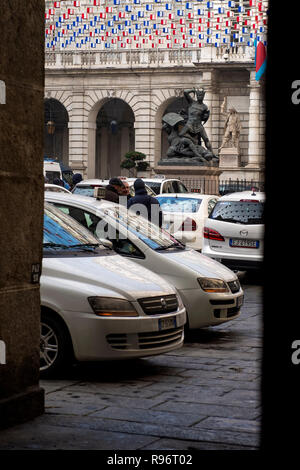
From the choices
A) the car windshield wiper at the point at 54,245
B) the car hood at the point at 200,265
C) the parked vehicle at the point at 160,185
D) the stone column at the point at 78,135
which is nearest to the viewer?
the car windshield wiper at the point at 54,245

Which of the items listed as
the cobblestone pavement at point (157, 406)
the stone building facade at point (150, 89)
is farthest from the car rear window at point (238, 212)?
the stone building facade at point (150, 89)

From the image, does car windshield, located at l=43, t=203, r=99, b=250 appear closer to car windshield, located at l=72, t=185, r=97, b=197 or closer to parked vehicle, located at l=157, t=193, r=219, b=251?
parked vehicle, located at l=157, t=193, r=219, b=251

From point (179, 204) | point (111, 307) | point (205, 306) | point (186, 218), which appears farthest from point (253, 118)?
point (111, 307)

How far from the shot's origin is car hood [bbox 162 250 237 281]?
10.0 meters

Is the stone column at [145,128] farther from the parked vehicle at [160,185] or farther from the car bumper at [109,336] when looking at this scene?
the car bumper at [109,336]

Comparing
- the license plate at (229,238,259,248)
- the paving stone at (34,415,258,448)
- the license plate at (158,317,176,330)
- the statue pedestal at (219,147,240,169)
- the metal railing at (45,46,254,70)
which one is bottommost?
the paving stone at (34,415,258,448)

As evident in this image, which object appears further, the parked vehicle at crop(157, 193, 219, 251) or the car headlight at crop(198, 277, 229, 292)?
the parked vehicle at crop(157, 193, 219, 251)

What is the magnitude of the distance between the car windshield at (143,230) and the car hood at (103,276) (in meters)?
1.72

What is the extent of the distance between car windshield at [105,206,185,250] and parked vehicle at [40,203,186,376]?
1.92 m

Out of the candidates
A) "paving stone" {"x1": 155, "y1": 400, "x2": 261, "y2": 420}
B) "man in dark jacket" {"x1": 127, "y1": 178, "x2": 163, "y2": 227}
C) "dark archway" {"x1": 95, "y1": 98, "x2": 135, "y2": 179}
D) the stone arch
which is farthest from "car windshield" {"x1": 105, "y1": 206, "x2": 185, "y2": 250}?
"dark archway" {"x1": 95, "y1": 98, "x2": 135, "y2": 179}

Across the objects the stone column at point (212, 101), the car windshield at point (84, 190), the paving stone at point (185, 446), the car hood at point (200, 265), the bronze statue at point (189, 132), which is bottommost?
the paving stone at point (185, 446)

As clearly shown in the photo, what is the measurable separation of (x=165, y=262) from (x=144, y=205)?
502 centimetres

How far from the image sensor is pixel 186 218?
59.7ft

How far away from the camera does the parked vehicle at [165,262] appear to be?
32.4 ft
